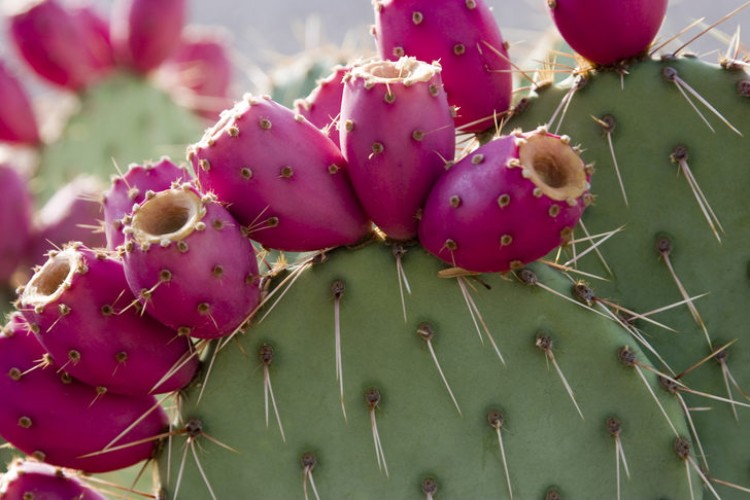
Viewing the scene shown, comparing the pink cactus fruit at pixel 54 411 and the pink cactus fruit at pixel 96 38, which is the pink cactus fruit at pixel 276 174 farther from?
the pink cactus fruit at pixel 96 38

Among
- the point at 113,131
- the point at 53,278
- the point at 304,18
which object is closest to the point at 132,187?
the point at 53,278

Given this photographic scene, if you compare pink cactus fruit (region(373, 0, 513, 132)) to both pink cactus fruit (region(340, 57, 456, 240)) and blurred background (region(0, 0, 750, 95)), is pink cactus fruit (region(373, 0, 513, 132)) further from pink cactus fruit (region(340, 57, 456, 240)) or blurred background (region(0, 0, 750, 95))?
blurred background (region(0, 0, 750, 95))

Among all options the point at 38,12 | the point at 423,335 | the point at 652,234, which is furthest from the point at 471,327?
the point at 38,12

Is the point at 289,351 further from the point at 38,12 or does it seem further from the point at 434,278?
the point at 38,12

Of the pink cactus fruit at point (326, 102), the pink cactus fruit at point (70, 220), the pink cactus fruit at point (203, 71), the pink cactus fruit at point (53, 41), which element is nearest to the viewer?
the pink cactus fruit at point (326, 102)

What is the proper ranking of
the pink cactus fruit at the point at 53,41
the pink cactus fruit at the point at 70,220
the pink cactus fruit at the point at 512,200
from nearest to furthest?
1. the pink cactus fruit at the point at 512,200
2. the pink cactus fruit at the point at 70,220
3. the pink cactus fruit at the point at 53,41

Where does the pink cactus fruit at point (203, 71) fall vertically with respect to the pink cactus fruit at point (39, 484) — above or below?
below

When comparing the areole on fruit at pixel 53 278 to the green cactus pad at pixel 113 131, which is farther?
the green cactus pad at pixel 113 131

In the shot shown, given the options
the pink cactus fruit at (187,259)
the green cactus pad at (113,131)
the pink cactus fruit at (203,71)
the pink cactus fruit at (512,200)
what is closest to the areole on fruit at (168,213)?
the pink cactus fruit at (187,259)
